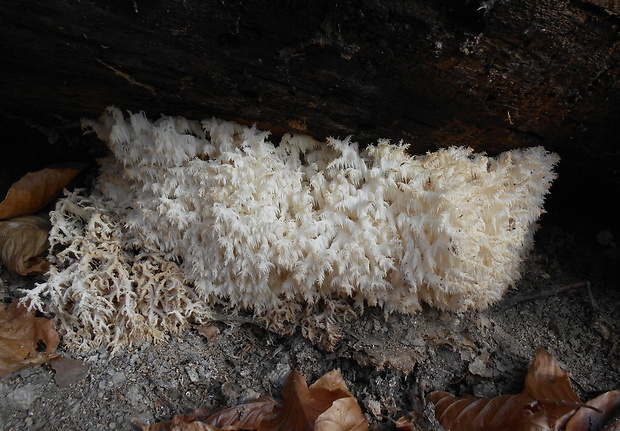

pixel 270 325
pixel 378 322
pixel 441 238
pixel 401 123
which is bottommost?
pixel 270 325

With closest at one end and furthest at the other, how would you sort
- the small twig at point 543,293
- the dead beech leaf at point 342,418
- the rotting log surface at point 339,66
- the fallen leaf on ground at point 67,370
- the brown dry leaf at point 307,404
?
the rotting log surface at point 339,66, the dead beech leaf at point 342,418, the brown dry leaf at point 307,404, the fallen leaf on ground at point 67,370, the small twig at point 543,293

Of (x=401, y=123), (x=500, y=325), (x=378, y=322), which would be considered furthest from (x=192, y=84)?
(x=500, y=325)

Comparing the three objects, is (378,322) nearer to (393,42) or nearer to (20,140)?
(393,42)

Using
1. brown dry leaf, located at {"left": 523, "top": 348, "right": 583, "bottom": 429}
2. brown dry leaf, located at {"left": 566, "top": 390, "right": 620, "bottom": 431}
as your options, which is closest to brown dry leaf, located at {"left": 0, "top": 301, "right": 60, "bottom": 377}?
brown dry leaf, located at {"left": 523, "top": 348, "right": 583, "bottom": 429}

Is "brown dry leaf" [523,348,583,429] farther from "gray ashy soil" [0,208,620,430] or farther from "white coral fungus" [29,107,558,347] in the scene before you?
"white coral fungus" [29,107,558,347]

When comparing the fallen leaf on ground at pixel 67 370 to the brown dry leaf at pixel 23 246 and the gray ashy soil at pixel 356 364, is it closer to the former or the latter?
the gray ashy soil at pixel 356 364

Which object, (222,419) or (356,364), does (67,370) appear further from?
(356,364)

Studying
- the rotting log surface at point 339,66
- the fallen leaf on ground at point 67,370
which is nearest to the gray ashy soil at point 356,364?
the fallen leaf on ground at point 67,370
